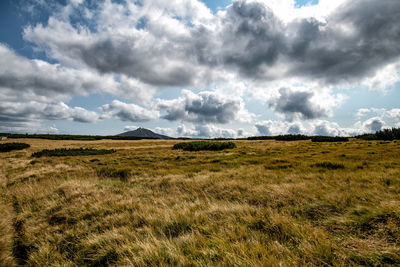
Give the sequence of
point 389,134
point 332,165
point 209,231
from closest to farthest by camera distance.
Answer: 1. point 209,231
2. point 332,165
3. point 389,134

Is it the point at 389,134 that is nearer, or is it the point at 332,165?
the point at 332,165

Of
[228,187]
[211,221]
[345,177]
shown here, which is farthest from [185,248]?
[345,177]

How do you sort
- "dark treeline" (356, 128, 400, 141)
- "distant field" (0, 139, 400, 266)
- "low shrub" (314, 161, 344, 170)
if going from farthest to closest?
"dark treeline" (356, 128, 400, 141)
"low shrub" (314, 161, 344, 170)
"distant field" (0, 139, 400, 266)

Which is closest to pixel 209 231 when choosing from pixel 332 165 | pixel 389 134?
pixel 332 165

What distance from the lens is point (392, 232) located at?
343 centimetres

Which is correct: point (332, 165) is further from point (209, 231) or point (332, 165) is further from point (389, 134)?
point (389, 134)

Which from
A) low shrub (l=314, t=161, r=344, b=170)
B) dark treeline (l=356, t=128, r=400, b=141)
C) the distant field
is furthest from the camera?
dark treeline (l=356, t=128, r=400, b=141)

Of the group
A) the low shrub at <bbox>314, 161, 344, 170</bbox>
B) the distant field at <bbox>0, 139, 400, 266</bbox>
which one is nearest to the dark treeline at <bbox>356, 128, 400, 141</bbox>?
the low shrub at <bbox>314, 161, 344, 170</bbox>

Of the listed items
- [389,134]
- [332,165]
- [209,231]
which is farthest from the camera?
[389,134]

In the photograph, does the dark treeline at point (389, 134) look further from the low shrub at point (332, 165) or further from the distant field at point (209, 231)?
the distant field at point (209, 231)

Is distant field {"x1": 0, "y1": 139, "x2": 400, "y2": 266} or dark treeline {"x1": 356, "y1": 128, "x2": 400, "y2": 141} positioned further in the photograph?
dark treeline {"x1": 356, "y1": 128, "x2": 400, "y2": 141}

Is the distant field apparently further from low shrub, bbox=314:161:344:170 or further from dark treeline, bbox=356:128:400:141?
dark treeline, bbox=356:128:400:141

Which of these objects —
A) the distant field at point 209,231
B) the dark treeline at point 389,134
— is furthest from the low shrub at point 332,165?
the dark treeline at point 389,134

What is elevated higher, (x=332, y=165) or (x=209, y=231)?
(x=332, y=165)
